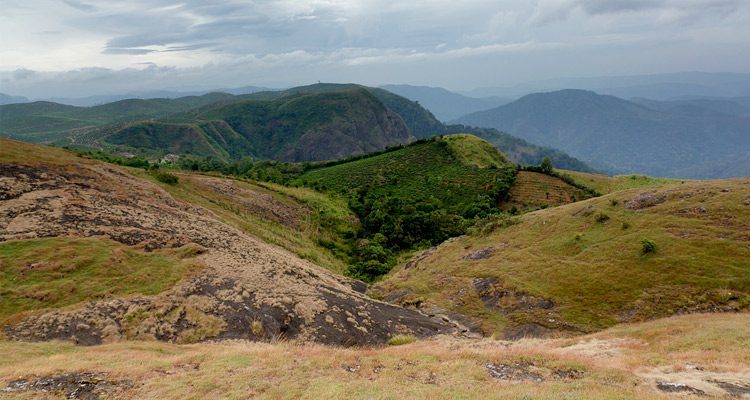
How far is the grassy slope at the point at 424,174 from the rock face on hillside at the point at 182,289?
5352 cm

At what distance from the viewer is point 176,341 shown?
1611 centimetres

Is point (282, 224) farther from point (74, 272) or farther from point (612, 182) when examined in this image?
point (612, 182)

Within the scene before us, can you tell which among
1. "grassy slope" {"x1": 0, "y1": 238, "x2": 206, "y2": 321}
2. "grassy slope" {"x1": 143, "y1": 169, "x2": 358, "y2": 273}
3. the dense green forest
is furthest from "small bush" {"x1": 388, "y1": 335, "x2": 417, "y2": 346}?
→ "grassy slope" {"x1": 143, "y1": 169, "x2": 358, "y2": 273}

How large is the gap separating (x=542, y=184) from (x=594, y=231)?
48.8m

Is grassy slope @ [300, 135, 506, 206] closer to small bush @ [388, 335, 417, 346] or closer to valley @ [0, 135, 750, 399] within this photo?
valley @ [0, 135, 750, 399]

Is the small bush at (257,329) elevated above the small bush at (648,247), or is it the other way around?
the small bush at (648,247)

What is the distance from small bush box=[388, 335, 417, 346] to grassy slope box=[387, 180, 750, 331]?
23.7ft

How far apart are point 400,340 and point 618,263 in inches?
701

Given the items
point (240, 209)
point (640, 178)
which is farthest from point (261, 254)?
point (640, 178)

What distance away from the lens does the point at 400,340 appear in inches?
777

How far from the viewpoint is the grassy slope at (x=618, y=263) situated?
20547mm

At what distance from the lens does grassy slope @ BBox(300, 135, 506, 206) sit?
78000 millimetres

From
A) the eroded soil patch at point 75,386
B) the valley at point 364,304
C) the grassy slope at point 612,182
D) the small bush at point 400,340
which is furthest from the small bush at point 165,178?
the grassy slope at point 612,182

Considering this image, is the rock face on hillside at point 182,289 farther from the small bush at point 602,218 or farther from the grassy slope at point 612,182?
the grassy slope at point 612,182
